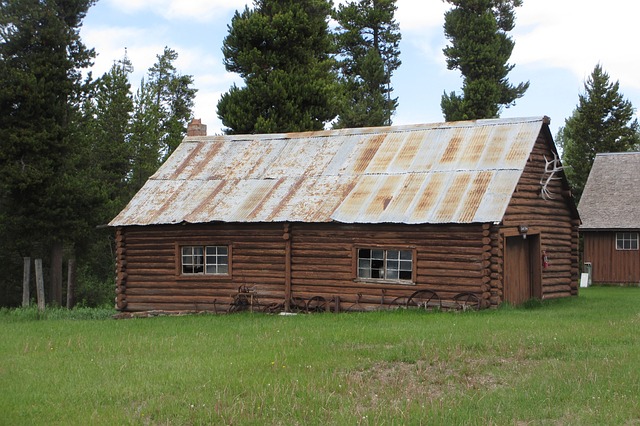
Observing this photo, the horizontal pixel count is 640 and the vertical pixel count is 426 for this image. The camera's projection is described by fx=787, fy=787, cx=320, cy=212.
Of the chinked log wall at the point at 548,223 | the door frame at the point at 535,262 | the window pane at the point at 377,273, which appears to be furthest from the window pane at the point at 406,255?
the door frame at the point at 535,262

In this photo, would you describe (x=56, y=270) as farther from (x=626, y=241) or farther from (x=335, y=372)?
(x=335, y=372)

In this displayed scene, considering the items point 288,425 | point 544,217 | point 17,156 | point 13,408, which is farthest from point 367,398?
point 17,156

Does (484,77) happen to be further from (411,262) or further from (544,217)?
(411,262)

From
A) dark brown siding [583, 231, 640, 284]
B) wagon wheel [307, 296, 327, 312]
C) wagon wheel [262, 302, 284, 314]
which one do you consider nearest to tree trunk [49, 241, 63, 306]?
wagon wheel [262, 302, 284, 314]

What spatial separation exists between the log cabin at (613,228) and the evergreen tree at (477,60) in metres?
8.53

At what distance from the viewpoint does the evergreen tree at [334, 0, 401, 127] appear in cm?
4912

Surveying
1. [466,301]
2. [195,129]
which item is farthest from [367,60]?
[466,301]

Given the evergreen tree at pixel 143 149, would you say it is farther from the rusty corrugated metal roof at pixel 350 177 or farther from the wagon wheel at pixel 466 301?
the wagon wheel at pixel 466 301

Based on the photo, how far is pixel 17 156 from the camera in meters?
34.8

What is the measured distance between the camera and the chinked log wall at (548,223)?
77.6 feet

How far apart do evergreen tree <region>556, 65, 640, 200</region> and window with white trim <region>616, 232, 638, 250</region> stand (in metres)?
11.7

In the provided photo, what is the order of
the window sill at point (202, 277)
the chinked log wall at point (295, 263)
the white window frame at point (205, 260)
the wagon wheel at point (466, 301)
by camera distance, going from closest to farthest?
the wagon wheel at point (466, 301) → the chinked log wall at point (295, 263) → the window sill at point (202, 277) → the white window frame at point (205, 260)

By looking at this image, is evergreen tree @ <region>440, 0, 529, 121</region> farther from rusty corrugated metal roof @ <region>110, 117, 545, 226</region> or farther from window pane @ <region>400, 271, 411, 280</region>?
window pane @ <region>400, 271, 411, 280</region>

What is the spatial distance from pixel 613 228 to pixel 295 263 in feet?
62.2
